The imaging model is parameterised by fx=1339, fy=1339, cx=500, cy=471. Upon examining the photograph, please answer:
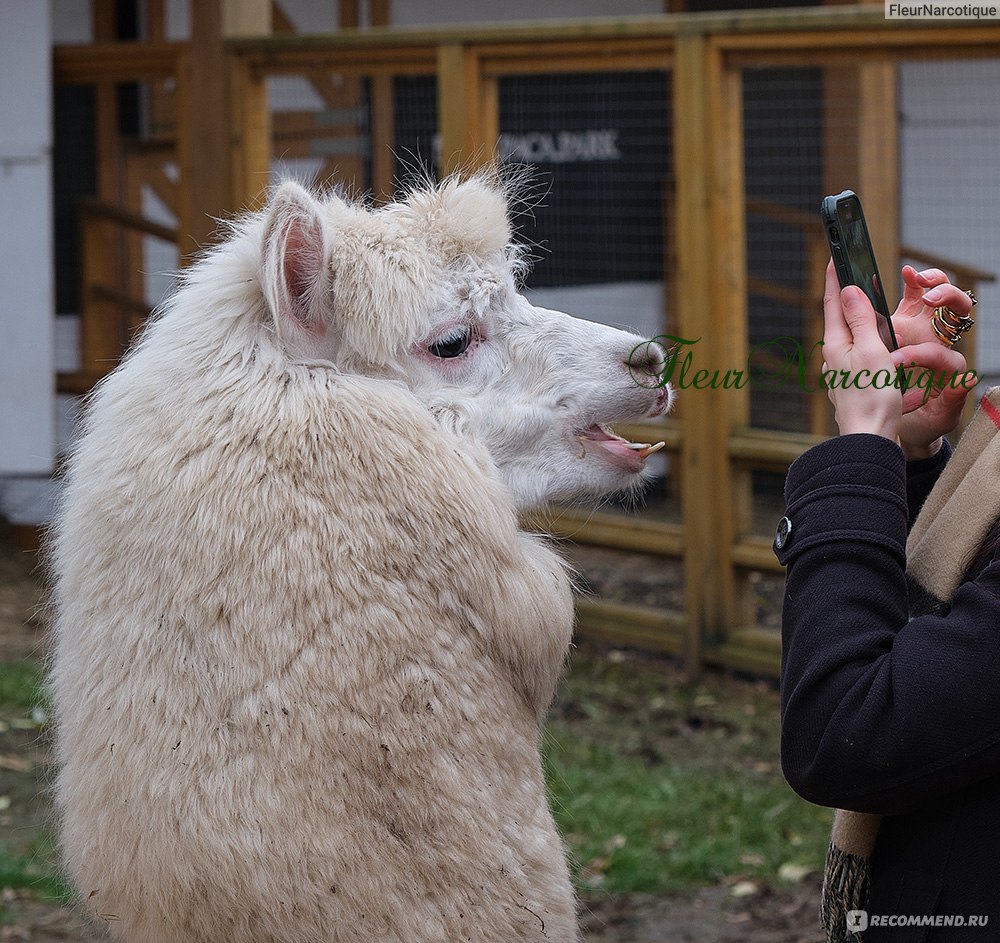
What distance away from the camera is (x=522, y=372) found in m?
1.88

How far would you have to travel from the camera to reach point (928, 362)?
154cm

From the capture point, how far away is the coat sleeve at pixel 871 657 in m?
1.31

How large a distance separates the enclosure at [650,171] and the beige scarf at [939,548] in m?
2.41

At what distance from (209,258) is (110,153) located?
5710 millimetres

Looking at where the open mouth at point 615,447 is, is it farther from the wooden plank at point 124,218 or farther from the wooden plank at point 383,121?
the wooden plank at point 124,218

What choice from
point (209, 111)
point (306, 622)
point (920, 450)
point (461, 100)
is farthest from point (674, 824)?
point (209, 111)

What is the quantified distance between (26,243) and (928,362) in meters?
5.58

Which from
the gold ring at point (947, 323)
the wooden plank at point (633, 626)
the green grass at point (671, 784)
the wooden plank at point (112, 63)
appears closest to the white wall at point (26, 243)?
the wooden plank at point (112, 63)

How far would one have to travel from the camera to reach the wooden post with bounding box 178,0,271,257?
19.2ft

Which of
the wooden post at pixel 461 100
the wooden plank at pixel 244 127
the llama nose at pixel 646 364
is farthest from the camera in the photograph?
the wooden plank at pixel 244 127

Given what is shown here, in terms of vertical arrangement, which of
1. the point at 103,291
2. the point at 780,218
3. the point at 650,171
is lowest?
the point at 103,291

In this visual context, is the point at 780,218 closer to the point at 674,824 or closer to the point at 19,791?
the point at 674,824

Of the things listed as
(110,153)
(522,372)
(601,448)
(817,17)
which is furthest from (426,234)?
(110,153)

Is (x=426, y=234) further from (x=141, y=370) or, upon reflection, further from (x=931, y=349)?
(x=931, y=349)
